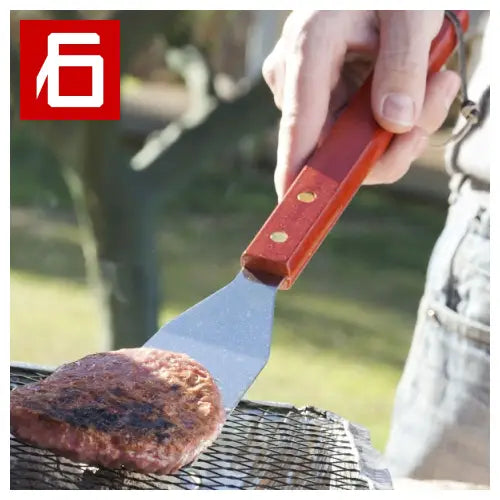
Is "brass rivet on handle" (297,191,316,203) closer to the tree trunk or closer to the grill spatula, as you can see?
the grill spatula

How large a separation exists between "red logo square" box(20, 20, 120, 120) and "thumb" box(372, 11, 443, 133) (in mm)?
351

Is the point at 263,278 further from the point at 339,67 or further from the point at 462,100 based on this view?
the point at 462,100

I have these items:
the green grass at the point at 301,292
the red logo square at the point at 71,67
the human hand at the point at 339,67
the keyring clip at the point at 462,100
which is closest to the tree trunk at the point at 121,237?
the green grass at the point at 301,292

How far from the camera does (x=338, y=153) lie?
1.02 m

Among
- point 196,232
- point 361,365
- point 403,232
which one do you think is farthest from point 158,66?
point 361,365

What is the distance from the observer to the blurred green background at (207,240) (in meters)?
2.51

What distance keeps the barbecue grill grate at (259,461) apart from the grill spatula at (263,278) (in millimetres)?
78

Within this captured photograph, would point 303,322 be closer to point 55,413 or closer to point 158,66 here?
point 158,66

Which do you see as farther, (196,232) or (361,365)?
(196,232)

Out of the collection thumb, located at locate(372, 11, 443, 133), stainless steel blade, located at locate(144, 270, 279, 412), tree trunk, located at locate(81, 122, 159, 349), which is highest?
thumb, located at locate(372, 11, 443, 133)

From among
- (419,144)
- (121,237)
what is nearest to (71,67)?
(419,144)

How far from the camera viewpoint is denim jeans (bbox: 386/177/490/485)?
1280 mm

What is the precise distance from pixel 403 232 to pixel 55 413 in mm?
5133

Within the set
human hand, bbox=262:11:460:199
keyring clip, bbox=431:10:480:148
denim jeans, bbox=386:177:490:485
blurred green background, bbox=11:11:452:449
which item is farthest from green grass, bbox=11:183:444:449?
human hand, bbox=262:11:460:199
